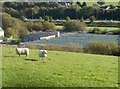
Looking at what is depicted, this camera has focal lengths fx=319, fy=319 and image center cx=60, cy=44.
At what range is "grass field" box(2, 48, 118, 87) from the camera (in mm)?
10422

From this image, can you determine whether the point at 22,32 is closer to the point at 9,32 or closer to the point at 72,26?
the point at 9,32

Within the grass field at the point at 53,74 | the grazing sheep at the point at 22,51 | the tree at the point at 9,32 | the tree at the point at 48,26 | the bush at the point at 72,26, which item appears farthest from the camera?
the tree at the point at 48,26

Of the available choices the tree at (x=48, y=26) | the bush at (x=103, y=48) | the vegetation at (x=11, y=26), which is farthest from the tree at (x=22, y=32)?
the bush at (x=103, y=48)

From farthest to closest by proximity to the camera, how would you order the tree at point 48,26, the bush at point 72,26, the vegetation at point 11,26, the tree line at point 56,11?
the tree line at point 56,11, the tree at point 48,26, the bush at point 72,26, the vegetation at point 11,26

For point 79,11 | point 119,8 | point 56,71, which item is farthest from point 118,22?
point 56,71

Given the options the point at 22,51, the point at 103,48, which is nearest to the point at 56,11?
the point at 103,48

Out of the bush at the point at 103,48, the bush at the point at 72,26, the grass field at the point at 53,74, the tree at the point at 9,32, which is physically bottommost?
the bush at the point at 72,26

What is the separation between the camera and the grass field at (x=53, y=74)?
34.2 ft

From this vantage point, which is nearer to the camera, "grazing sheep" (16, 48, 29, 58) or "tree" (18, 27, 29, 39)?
"grazing sheep" (16, 48, 29, 58)

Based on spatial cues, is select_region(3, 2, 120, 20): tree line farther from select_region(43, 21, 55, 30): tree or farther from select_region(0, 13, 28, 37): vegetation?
select_region(0, 13, 28, 37): vegetation

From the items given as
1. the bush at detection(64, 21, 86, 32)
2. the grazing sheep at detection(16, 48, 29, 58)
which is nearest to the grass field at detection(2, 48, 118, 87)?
the grazing sheep at detection(16, 48, 29, 58)

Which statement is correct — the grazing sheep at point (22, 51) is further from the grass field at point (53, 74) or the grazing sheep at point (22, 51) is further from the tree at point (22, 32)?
the tree at point (22, 32)

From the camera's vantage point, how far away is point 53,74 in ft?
37.4

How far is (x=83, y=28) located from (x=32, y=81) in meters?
47.2
